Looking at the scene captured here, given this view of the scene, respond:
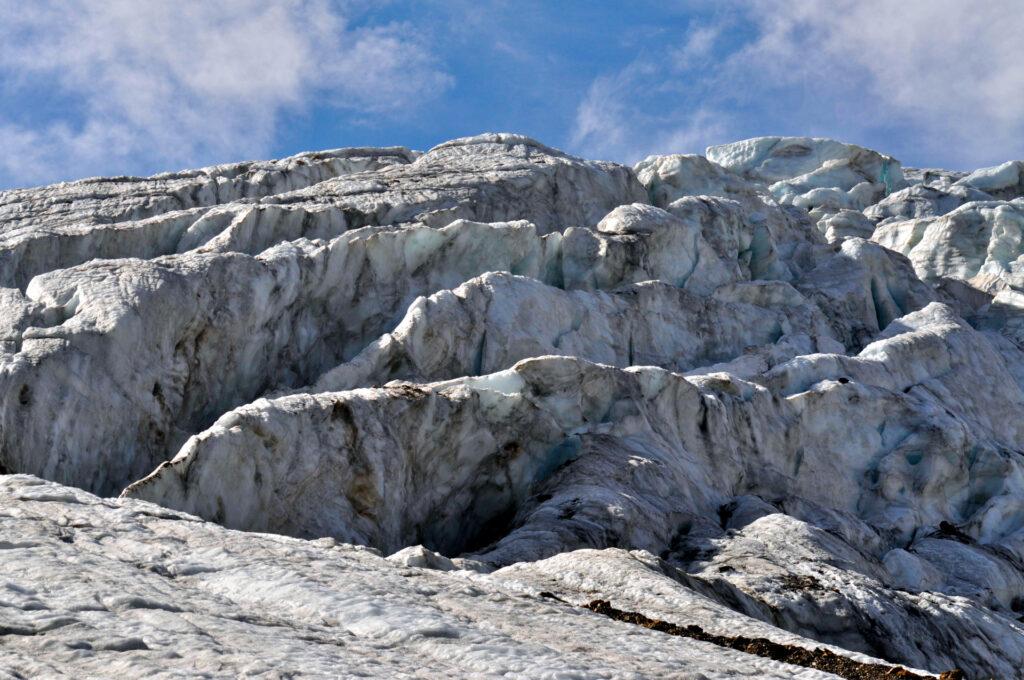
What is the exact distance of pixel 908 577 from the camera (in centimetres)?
3306

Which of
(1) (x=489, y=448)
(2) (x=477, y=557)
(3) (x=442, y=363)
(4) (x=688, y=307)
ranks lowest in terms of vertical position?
(2) (x=477, y=557)

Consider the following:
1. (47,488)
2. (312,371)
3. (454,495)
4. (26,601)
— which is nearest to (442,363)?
(312,371)

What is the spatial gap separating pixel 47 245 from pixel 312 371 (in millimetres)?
9470

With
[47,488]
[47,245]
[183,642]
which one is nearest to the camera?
[183,642]

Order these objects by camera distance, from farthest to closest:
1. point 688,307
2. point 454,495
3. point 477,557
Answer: point 688,307 < point 454,495 < point 477,557

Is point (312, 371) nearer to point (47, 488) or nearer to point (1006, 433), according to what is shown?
point (47, 488)

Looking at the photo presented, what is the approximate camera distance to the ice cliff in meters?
17.1

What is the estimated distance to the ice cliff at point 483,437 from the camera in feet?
56.0

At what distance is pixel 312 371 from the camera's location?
3966cm

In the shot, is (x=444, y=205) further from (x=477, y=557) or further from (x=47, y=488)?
(x=47, y=488)

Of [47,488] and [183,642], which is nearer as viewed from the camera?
[183,642]

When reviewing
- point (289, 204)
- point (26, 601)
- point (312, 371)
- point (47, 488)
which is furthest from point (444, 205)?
point (26, 601)

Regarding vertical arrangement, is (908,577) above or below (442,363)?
below

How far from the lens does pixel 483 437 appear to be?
105ft
